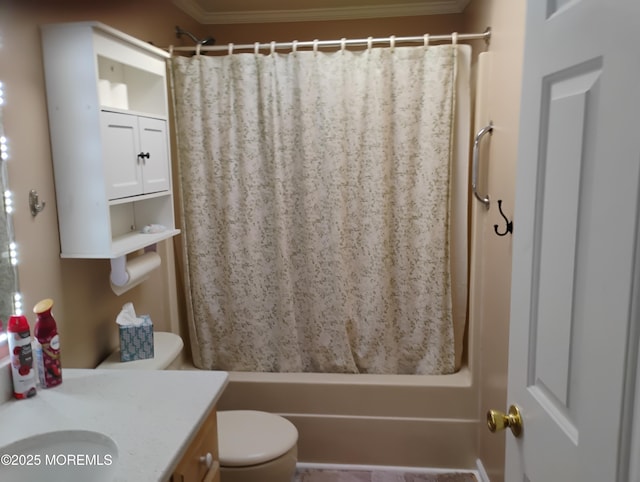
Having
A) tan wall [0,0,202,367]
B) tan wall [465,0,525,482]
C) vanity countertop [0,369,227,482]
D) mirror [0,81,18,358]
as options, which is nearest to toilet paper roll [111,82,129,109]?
tan wall [0,0,202,367]

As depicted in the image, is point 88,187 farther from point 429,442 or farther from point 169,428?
point 429,442

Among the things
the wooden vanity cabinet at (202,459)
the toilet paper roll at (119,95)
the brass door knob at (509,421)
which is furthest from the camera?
the toilet paper roll at (119,95)

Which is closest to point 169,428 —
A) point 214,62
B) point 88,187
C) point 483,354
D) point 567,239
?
point 88,187

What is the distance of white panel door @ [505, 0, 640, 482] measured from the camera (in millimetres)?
679

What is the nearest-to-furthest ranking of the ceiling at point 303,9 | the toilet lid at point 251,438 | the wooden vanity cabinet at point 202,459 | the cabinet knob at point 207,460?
1. the wooden vanity cabinet at point 202,459
2. the cabinet knob at point 207,460
3. the toilet lid at point 251,438
4. the ceiling at point 303,9

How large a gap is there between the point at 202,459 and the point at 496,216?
4.78 feet

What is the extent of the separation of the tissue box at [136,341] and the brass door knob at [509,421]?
1299 millimetres

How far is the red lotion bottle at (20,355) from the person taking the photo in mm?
1398

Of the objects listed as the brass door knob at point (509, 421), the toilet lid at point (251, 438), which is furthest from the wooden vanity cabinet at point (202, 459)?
the brass door knob at point (509, 421)

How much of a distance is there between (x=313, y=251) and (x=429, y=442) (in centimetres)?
107

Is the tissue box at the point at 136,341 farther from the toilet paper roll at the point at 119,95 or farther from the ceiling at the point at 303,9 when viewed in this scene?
the ceiling at the point at 303,9

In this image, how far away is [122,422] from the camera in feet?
4.19

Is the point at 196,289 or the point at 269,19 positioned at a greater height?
the point at 269,19

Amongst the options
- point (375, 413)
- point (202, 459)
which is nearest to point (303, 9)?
point (375, 413)
